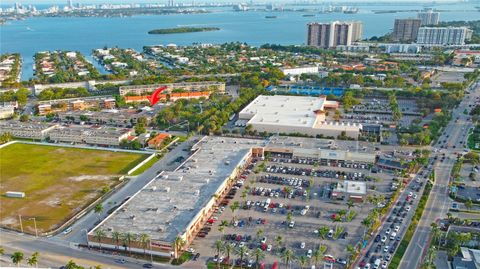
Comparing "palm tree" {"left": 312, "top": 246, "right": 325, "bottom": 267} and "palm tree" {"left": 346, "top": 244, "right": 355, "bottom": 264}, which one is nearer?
"palm tree" {"left": 312, "top": 246, "right": 325, "bottom": 267}

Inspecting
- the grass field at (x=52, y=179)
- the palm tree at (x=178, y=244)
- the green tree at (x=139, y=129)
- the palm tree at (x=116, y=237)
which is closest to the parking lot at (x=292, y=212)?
the palm tree at (x=178, y=244)

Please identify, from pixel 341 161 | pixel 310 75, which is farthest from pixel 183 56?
pixel 341 161

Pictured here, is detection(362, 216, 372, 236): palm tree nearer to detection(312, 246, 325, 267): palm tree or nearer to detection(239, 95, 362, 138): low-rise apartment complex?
detection(312, 246, 325, 267): palm tree

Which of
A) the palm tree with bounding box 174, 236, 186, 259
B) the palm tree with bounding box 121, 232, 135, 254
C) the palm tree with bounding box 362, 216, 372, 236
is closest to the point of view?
the palm tree with bounding box 174, 236, 186, 259

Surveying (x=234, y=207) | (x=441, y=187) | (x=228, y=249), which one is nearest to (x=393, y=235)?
(x=441, y=187)

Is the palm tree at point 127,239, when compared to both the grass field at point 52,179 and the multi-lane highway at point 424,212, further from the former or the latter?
the multi-lane highway at point 424,212

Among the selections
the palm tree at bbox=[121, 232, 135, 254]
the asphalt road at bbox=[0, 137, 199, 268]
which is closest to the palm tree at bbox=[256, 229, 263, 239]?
the asphalt road at bbox=[0, 137, 199, 268]

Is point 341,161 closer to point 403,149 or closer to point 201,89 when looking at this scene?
point 403,149
